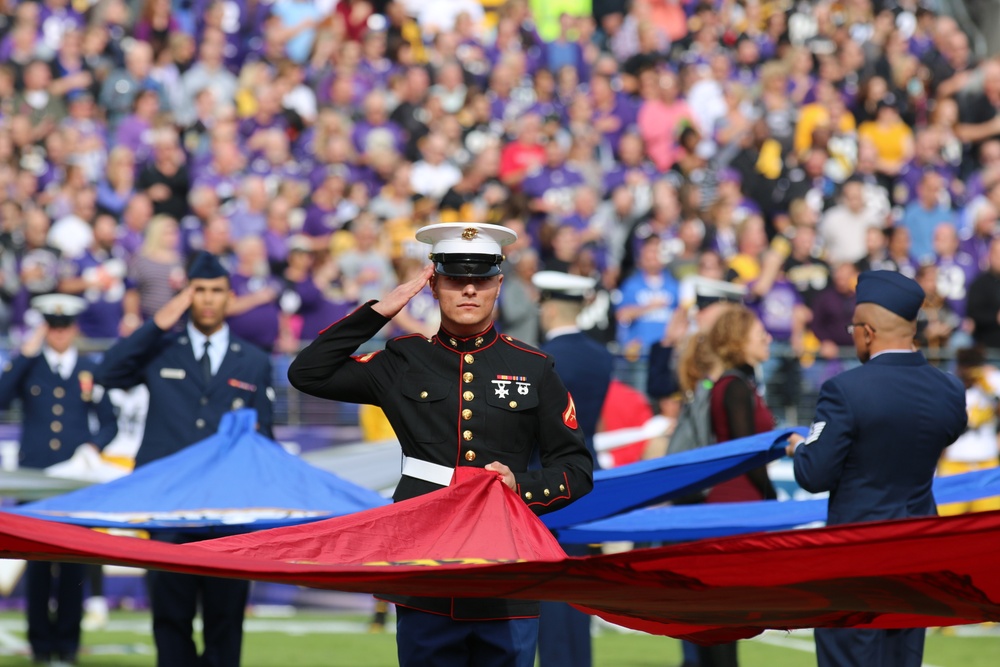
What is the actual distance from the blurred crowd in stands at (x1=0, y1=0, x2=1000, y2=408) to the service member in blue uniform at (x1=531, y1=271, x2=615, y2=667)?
3259mm

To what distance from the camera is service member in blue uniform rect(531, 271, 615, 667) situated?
8211 mm

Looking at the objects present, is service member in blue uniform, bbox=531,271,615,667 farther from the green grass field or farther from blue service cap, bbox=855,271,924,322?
blue service cap, bbox=855,271,924,322

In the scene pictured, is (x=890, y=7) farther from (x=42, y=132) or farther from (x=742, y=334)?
(x=742, y=334)

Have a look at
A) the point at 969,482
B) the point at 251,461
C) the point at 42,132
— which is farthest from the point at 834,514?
the point at 42,132

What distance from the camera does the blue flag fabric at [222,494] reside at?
23.7 ft

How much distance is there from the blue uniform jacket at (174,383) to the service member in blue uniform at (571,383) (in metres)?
1.52

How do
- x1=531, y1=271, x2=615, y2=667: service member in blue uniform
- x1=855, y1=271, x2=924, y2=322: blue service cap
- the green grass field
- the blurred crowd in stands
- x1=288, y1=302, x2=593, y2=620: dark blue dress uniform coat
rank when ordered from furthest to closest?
1. the blurred crowd in stands
2. the green grass field
3. x1=531, y1=271, x2=615, y2=667: service member in blue uniform
4. x1=855, y1=271, x2=924, y2=322: blue service cap
5. x1=288, y1=302, x2=593, y2=620: dark blue dress uniform coat

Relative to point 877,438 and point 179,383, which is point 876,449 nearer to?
point 877,438

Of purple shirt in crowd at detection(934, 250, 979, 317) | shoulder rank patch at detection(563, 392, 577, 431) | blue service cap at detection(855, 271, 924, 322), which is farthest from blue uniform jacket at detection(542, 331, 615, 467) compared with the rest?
purple shirt in crowd at detection(934, 250, 979, 317)

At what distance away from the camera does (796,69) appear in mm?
19703

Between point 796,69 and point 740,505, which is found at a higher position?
point 796,69

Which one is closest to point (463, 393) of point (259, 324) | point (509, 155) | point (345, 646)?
point (345, 646)

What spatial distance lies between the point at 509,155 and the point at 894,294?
11.2 meters

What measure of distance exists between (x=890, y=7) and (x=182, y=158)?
1029 cm
